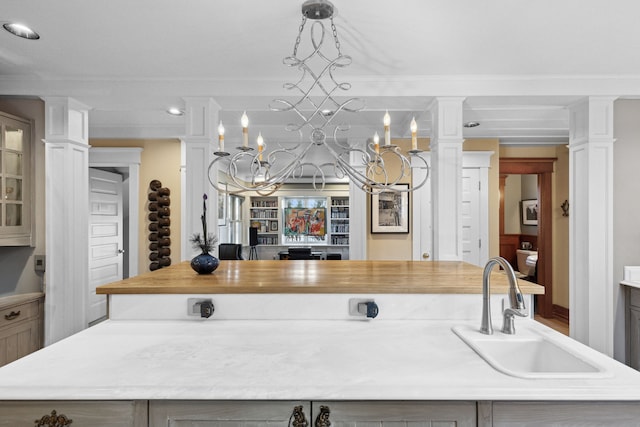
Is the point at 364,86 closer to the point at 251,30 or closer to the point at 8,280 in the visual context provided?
the point at 251,30

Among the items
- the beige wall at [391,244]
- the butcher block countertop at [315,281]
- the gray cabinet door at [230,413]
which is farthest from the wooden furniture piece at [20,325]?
the beige wall at [391,244]

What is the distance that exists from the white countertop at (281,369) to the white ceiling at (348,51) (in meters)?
1.64

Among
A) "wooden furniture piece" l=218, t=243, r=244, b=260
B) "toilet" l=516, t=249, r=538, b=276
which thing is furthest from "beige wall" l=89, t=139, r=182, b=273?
"toilet" l=516, t=249, r=538, b=276

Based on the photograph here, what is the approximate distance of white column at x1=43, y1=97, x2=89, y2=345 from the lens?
9.92ft

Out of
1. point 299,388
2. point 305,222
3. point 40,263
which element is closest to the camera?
point 299,388

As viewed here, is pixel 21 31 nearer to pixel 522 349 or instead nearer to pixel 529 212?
pixel 522 349

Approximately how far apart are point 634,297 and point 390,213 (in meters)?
Result: 2.45

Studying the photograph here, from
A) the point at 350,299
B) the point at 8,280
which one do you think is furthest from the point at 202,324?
the point at 8,280

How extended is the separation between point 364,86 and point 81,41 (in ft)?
6.36

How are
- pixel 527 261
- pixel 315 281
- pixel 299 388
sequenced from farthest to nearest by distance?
pixel 527 261, pixel 315 281, pixel 299 388

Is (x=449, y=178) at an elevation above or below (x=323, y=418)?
above

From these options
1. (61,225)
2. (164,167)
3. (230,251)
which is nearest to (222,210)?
(230,251)

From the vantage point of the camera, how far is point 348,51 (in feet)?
8.36

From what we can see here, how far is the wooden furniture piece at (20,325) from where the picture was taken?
8.85 ft
